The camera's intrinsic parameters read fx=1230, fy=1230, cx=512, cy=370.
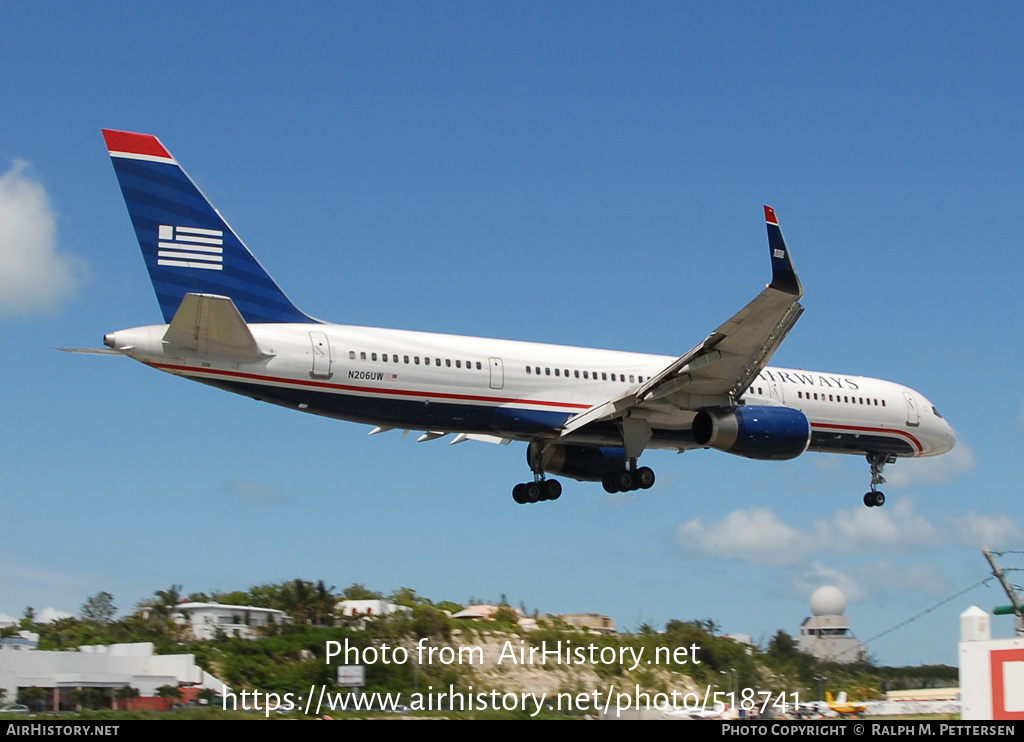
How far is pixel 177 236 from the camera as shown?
2616 cm

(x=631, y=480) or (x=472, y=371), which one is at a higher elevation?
(x=472, y=371)

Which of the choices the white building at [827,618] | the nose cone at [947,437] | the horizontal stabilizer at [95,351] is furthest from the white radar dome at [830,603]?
the horizontal stabilizer at [95,351]

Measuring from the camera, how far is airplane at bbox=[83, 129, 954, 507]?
83.7 ft

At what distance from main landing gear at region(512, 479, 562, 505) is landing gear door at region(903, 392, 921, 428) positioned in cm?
1068

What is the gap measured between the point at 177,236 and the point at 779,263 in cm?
1276

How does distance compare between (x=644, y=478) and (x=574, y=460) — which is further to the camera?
(x=574, y=460)

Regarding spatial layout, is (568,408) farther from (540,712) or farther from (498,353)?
(540,712)

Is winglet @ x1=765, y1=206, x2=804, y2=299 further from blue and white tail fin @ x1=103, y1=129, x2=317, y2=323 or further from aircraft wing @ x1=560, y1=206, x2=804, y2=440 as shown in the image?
blue and white tail fin @ x1=103, y1=129, x2=317, y2=323

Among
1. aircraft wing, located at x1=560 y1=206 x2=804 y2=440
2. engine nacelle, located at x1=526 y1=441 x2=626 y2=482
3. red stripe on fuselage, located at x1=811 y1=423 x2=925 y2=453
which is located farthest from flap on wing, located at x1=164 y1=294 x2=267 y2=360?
red stripe on fuselage, located at x1=811 y1=423 x2=925 y2=453

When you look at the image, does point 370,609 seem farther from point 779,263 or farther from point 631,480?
point 779,263

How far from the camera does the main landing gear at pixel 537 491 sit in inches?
1288

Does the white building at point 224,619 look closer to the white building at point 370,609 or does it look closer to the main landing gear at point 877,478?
the white building at point 370,609

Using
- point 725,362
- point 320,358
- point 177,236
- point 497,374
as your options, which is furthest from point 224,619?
point 725,362

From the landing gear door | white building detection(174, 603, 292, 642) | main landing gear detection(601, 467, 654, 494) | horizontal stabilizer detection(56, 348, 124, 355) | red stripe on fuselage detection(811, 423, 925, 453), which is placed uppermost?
the landing gear door
